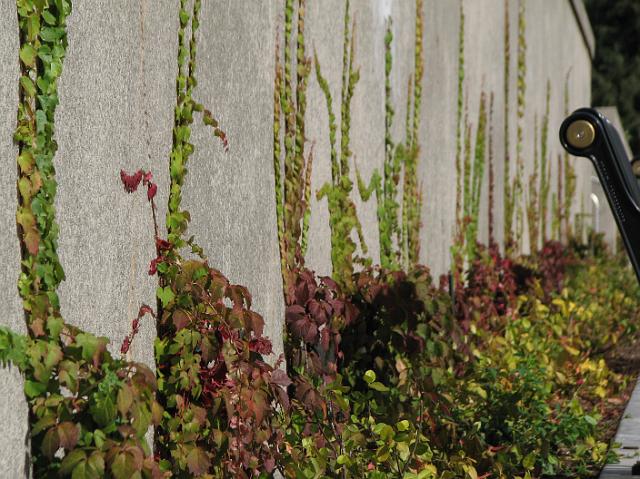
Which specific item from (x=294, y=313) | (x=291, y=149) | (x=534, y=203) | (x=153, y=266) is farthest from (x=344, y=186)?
(x=534, y=203)

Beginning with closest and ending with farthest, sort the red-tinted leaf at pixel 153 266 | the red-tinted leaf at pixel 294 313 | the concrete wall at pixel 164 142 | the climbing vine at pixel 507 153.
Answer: the concrete wall at pixel 164 142
the red-tinted leaf at pixel 153 266
the red-tinted leaf at pixel 294 313
the climbing vine at pixel 507 153

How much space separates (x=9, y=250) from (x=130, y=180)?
631mm

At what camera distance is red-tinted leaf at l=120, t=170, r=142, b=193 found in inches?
132

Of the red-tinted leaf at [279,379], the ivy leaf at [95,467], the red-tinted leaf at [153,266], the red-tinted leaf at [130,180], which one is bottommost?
the ivy leaf at [95,467]

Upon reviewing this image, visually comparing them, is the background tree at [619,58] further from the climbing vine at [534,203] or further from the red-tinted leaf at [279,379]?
the red-tinted leaf at [279,379]

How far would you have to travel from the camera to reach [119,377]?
295 cm

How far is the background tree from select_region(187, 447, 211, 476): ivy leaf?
85.5ft

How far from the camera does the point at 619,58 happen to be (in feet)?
93.0

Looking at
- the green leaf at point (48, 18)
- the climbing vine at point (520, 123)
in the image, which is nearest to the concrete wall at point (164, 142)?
the green leaf at point (48, 18)

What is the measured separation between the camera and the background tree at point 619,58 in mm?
28312

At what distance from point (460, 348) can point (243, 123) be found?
1.58m

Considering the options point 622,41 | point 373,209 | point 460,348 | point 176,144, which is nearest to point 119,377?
point 176,144

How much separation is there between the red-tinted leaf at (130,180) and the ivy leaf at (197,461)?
30.4 inches

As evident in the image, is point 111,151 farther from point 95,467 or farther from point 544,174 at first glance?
point 544,174
